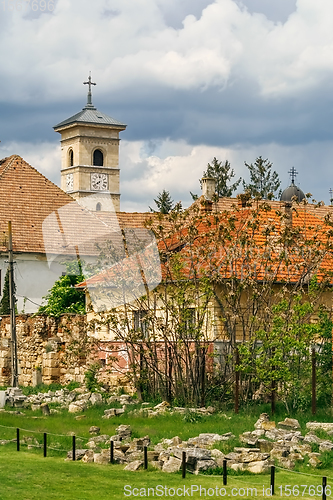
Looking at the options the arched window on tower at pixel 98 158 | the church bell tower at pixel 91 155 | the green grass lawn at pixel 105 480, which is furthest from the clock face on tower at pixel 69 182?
the green grass lawn at pixel 105 480

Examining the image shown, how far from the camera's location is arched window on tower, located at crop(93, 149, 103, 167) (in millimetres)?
96331

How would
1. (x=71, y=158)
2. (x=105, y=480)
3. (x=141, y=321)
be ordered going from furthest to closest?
(x=71, y=158) < (x=141, y=321) < (x=105, y=480)

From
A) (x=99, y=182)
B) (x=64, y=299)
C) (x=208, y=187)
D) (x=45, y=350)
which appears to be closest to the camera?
(x=45, y=350)

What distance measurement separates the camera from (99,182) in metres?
96.4

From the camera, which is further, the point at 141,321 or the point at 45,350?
the point at 45,350

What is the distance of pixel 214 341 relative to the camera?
23.2 m

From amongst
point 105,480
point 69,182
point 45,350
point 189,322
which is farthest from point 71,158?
point 105,480

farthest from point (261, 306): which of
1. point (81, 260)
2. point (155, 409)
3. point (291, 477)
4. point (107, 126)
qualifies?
point (107, 126)

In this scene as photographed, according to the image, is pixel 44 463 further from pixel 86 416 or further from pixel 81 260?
pixel 81 260

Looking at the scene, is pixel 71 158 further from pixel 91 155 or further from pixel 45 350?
pixel 45 350

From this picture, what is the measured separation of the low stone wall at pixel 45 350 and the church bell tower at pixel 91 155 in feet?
206

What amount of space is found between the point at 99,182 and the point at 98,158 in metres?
2.63

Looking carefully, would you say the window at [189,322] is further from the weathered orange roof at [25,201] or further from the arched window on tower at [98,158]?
the arched window on tower at [98,158]

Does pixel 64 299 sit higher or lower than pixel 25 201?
lower
